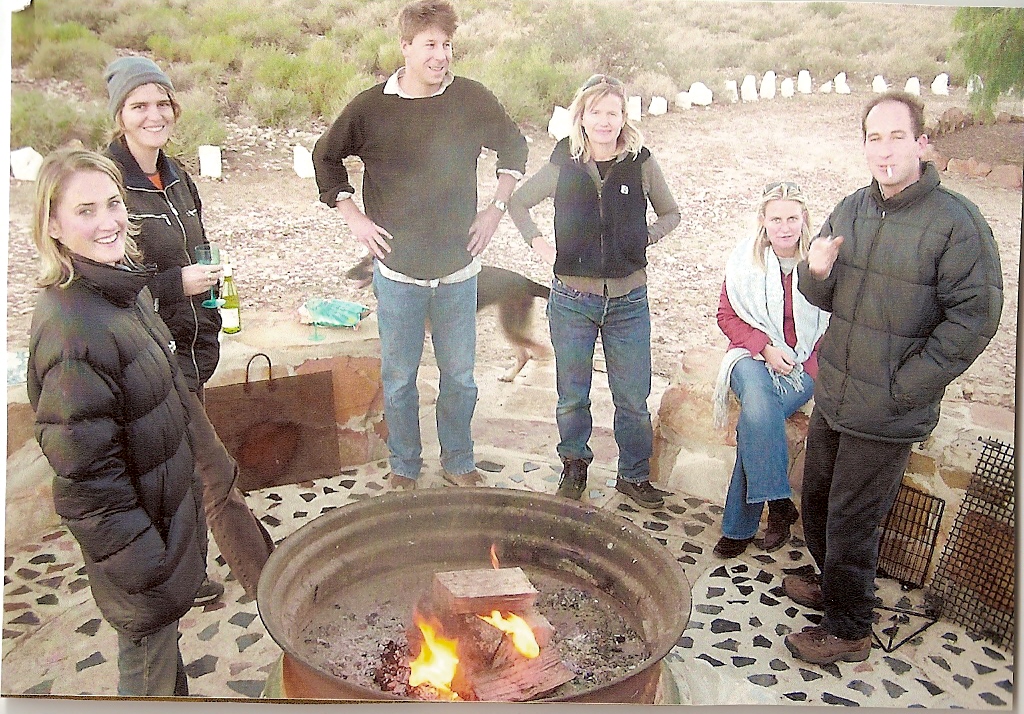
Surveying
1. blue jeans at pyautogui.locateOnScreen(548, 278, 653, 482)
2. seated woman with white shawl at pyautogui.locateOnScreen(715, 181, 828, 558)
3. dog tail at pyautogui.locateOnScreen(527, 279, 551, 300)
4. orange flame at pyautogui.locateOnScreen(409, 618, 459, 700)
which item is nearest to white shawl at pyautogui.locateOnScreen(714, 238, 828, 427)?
seated woman with white shawl at pyautogui.locateOnScreen(715, 181, 828, 558)

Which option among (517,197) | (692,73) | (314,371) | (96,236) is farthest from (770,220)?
(96,236)

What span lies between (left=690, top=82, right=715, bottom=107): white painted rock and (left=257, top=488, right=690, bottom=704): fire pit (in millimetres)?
A: 1381

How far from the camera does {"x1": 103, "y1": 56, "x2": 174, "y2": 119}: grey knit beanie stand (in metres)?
2.96

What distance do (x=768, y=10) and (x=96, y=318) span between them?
89.9 inches

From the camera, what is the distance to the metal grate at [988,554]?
123 inches

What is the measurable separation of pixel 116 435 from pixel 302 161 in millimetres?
1059

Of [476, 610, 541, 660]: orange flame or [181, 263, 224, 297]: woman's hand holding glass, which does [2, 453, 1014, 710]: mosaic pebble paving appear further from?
[181, 263, 224, 297]: woman's hand holding glass

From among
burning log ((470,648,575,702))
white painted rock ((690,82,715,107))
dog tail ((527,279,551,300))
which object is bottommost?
burning log ((470,648,575,702))

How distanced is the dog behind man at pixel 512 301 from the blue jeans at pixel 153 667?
4.22ft

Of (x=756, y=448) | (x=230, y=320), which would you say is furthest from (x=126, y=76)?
(x=756, y=448)

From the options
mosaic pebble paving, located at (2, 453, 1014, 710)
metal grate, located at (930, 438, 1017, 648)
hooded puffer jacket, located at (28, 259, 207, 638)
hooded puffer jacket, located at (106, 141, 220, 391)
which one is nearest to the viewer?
hooded puffer jacket, located at (28, 259, 207, 638)

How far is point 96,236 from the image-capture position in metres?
2.79

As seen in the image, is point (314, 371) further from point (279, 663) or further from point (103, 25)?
point (103, 25)

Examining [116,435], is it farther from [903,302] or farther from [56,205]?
[903,302]
